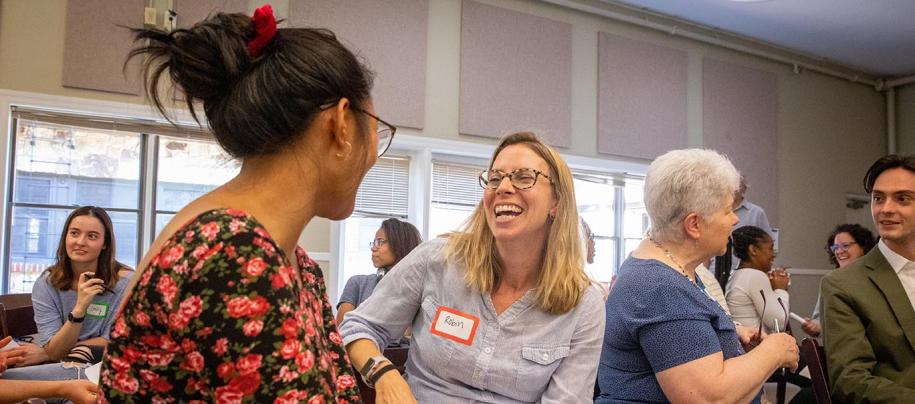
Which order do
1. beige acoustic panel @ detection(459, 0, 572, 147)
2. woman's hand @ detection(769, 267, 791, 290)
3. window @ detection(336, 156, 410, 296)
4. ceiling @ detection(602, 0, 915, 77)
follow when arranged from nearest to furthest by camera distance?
woman's hand @ detection(769, 267, 791, 290), window @ detection(336, 156, 410, 296), beige acoustic panel @ detection(459, 0, 572, 147), ceiling @ detection(602, 0, 915, 77)

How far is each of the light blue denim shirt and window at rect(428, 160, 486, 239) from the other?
3643 millimetres

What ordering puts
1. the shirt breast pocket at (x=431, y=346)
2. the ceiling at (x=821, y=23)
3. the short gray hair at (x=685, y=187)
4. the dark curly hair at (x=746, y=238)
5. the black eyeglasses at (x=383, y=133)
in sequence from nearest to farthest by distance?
the black eyeglasses at (x=383, y=133)
the shirt breast pocket at (x=431, y=346)
the short gray hair at (x=685, y=187)
the dark curly hair at (x=746, y=238)
the ceiling at (x=821, y=23)

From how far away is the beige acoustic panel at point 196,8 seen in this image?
443 cm

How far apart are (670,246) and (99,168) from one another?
397cm

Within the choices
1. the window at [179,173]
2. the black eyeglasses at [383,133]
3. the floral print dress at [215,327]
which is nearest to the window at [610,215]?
the window at [179,173]

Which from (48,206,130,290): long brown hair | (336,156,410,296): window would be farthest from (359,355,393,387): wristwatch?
(336,156,410,296): window

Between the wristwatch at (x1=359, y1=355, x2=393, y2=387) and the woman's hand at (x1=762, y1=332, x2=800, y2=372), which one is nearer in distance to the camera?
the wristwatch at (x1=359, y1=355, x2=393, y2=387)

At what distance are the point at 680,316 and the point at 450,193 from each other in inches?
161

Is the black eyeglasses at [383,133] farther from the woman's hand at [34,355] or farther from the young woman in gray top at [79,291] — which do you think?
the woman's hand at [34,355]

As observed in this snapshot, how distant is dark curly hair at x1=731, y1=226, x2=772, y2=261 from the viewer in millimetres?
3935

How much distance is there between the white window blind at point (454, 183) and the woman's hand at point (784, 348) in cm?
390

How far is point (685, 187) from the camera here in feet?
6.07

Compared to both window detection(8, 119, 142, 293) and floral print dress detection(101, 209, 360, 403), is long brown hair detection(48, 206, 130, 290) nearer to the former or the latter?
window detection(8, 119, 142, 293)

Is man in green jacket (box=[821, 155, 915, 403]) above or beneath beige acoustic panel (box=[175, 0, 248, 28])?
beneath
